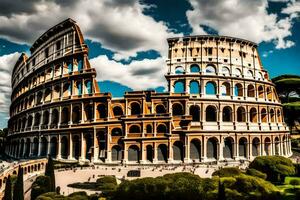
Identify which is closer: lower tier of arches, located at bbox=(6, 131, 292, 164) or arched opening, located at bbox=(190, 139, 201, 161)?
lower tier of arches, located at bbox=(6, 131, 292, 164)

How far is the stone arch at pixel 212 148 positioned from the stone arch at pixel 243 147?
446cm

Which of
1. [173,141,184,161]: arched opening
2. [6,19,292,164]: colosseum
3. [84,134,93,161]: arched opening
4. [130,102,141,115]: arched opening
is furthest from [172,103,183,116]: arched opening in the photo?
[84,134,93,161]: arched opening

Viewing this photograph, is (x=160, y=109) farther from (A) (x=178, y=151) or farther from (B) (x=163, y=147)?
(A) (x=178, y=151)

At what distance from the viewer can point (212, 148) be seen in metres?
44.9

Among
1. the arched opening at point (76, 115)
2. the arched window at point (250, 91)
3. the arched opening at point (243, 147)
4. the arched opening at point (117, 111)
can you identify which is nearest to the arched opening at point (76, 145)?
the arched opening at point (76, 115)

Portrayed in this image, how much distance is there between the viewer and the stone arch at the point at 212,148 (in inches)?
1752

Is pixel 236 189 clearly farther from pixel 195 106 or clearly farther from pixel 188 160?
pixel 195 106

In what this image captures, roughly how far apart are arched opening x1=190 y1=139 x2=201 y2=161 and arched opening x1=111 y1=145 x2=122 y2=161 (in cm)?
1072

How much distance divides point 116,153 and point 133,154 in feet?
8.70

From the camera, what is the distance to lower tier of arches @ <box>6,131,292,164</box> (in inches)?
1682

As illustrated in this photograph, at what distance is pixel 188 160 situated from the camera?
4266 cm

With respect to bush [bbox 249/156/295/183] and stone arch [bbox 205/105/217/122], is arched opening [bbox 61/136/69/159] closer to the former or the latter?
stone arch [bbox 205/105/217/122]

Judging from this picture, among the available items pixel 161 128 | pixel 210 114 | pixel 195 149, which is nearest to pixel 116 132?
pixel 161 128

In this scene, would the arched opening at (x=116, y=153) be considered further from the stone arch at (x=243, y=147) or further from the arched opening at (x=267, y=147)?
the arched opening at (x=267, y=147)
